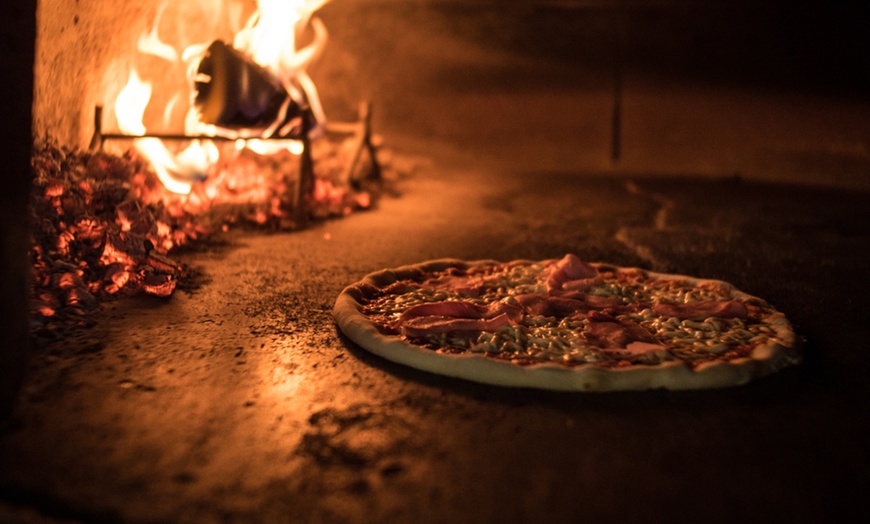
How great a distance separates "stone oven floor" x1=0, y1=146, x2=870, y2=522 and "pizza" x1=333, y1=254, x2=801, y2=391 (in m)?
0.07

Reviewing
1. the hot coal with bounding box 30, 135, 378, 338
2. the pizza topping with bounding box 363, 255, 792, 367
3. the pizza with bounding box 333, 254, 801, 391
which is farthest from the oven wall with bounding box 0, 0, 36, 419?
the pizza topping with bounding box 363, 255, 792, 367

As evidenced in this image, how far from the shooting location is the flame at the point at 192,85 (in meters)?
5.34

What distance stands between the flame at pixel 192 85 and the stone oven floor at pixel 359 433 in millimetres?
1630

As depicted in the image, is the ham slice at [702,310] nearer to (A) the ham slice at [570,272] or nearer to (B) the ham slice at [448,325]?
(A) the ham slice at [570,272]

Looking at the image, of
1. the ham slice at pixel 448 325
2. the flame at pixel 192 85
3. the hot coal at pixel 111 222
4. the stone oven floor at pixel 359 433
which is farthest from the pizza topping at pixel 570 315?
the flame at pixel 192 85

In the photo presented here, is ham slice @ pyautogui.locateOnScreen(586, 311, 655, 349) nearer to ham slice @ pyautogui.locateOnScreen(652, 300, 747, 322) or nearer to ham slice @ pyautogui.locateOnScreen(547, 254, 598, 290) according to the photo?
ham slice @ pyautogui.locateOnScreen(652, 300, 747, 322)

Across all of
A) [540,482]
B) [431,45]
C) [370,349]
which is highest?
[431,45]

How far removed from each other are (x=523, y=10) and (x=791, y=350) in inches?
303

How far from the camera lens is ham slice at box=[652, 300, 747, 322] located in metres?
3.40

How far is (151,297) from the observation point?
374 centimetres

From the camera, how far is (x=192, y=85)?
548 cm

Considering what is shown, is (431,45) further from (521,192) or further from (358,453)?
(358,453)

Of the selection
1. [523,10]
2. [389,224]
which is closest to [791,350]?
[389,224]

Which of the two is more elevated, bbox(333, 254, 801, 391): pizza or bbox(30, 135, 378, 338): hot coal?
bbox(30, 135, 378, 338): hot coal
